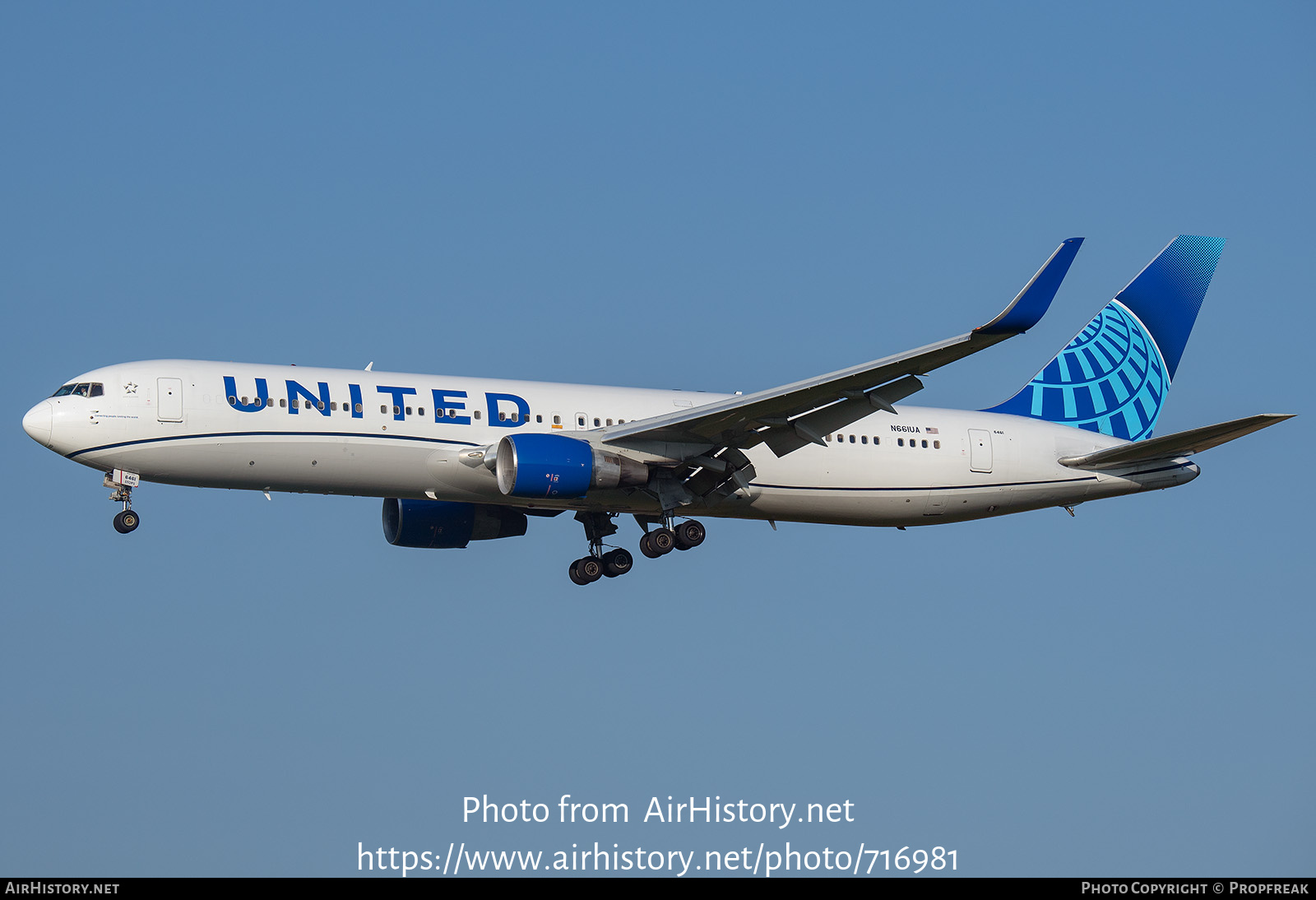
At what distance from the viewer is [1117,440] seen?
43.4 meters

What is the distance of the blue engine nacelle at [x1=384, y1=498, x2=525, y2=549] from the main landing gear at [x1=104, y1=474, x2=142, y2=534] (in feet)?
24.7

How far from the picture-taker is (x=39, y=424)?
35.1 m

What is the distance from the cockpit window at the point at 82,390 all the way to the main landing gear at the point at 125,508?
1763 mm

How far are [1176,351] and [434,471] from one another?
22.6m

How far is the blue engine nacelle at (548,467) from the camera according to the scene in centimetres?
3484

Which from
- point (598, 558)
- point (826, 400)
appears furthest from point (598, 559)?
point (826, 400)

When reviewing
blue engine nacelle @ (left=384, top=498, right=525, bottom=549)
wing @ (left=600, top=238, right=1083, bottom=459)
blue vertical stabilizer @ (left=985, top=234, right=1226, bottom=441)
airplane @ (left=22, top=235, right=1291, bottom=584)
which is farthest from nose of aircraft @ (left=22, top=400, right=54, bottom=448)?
blue vertical stabilizer @ (left=985, top=234, right=1226, bottom=441)

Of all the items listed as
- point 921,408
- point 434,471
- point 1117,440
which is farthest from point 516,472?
point 1117,440

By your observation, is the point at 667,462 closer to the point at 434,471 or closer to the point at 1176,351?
the point at 434,471

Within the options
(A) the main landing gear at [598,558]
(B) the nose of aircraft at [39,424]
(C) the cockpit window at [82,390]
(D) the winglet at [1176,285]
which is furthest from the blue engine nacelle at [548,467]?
(D) the winglet at [1176,285]

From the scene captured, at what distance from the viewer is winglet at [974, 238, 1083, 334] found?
98.1 ft

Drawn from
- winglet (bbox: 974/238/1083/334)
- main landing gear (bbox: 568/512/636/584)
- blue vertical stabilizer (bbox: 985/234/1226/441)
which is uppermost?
blue vertical stabilizer (bbox: 985/234/1226/441)

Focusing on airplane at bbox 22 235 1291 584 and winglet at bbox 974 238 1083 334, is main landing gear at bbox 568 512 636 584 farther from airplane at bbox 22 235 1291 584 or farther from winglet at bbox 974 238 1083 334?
winglet at bbox 974 238 1083 334

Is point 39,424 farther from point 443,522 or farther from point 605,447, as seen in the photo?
point 605,447
